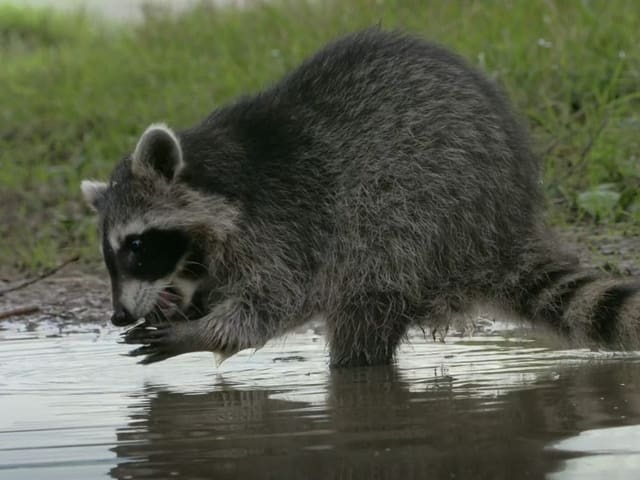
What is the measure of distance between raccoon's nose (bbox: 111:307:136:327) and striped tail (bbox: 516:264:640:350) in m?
1.32

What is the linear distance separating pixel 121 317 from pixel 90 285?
202 cm

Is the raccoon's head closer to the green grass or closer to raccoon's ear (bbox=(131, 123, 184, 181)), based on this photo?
raccoon's ear (bbox=(131, 123, 184, 181))

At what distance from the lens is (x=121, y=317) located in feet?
14.1

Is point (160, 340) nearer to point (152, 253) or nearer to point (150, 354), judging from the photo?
point (150, 354)

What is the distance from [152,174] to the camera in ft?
15.0

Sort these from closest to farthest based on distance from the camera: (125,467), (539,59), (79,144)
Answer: (125,467), (539,59), (79,144)

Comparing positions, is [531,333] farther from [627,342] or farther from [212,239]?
[212,239]

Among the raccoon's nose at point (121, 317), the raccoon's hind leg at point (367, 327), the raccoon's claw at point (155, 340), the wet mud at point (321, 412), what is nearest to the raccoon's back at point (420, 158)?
the raccoon's hind leg at point (367, 327)

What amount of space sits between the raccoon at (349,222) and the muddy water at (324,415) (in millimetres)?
169

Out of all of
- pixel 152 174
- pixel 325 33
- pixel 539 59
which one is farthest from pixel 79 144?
pixel 152 174

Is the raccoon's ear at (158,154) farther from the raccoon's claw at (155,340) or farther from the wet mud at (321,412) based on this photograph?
the wet mud at (321,412)

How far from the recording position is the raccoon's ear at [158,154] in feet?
14.8

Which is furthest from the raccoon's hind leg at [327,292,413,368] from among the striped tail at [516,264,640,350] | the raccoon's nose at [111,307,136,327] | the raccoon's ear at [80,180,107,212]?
the raccoon's ear at [80,180,107,212]

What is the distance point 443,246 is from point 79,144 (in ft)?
13.8
